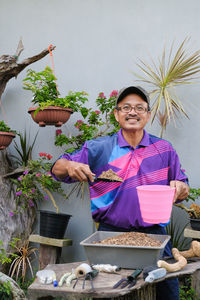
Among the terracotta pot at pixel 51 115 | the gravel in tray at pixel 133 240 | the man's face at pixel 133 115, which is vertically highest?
the terracotta pot at pixel 51 115

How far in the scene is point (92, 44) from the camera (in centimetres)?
382

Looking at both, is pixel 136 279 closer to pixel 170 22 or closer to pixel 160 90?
pixel 160 90

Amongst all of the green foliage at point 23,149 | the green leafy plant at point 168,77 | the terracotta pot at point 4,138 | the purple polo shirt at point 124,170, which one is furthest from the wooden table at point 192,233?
the terracotta pot at point 4,138

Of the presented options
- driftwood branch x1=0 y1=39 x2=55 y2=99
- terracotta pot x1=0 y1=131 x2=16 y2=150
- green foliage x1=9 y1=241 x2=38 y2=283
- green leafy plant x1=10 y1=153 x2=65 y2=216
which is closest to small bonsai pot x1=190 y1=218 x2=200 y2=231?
green leafy plant x1=10 y1=153 x2=65 y2=216

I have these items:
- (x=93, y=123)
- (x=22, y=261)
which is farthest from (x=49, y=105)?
(x=22, y=261)

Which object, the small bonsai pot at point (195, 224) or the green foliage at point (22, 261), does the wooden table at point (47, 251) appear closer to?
the green foliage at point (22, 261)

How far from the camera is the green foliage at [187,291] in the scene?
314cm

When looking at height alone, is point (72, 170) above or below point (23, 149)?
below

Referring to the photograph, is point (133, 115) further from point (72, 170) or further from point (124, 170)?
point (72, 170)

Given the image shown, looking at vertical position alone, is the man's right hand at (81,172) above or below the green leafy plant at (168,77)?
below

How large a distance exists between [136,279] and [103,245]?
20 cm

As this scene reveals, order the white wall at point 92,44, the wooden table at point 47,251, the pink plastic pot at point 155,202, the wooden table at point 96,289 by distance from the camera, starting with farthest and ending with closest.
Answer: the white wall at point 92,44 → the wooden table at point 47,251 → the pink plastic pot at point 155,202 → the wooden table at point 96,289

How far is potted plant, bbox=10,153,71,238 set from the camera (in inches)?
130

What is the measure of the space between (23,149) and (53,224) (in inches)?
37.0
